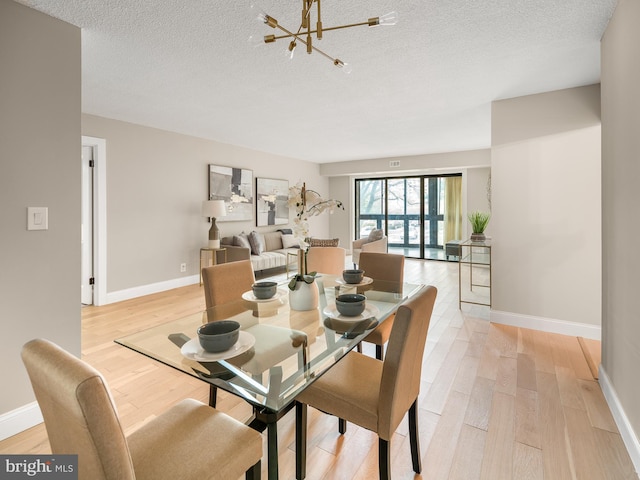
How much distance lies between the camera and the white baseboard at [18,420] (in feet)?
5.73

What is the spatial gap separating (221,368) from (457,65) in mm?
2857

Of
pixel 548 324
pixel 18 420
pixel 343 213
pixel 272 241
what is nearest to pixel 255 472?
pixel 18 420

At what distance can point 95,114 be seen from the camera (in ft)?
13.1

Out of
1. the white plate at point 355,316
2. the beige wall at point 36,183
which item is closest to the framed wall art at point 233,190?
the beige wall at point 36,183

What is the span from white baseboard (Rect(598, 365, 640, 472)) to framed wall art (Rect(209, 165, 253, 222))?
5.27 metres

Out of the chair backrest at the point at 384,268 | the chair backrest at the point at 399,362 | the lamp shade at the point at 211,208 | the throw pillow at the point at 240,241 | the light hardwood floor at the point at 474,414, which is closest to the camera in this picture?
the chair backrest at the point at 399,362

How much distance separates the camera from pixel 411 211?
8125 millimetres

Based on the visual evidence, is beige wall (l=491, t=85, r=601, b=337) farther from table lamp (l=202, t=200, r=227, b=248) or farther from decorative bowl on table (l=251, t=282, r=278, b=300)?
table lamp (l=202, t=200, r=227, b=248)

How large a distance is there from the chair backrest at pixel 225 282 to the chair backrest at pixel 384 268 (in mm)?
980

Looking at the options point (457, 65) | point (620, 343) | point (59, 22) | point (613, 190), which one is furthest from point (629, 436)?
point (59, 22)

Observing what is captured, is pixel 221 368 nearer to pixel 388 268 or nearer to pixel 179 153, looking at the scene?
pixel 388 268

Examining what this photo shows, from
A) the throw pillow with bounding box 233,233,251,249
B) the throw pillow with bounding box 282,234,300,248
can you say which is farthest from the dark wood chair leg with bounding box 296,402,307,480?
the throw pillow with bounding box 282,234,300,248

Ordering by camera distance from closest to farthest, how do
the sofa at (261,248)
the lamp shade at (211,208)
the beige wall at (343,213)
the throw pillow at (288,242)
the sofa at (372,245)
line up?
the lamp shade at (211,208) → the sofa at (261,248) → the sofa at (372,245) → the throw pillow at (288,242) → the beige wall at (343,213)

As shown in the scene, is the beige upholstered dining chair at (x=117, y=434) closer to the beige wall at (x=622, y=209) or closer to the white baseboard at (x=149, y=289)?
the beige wall at (x=622, y=209)
